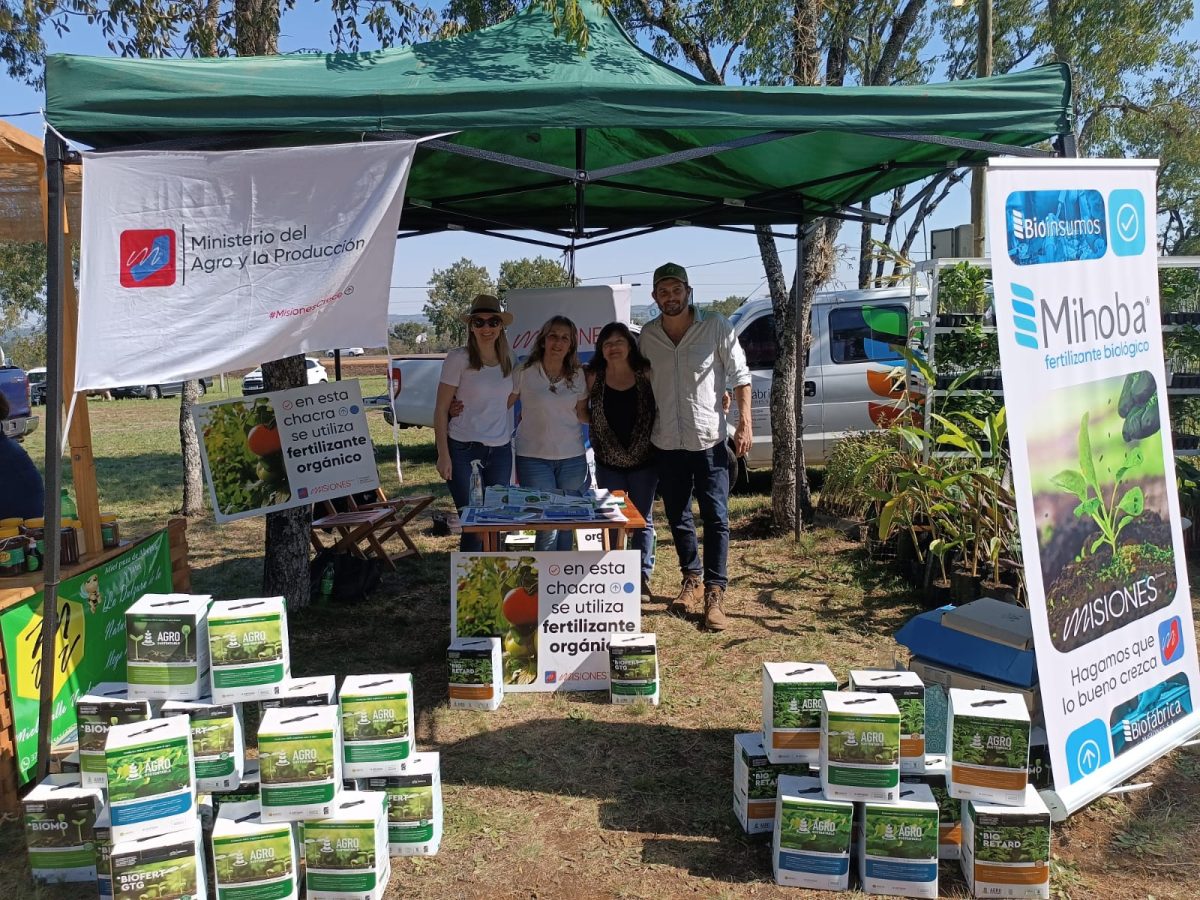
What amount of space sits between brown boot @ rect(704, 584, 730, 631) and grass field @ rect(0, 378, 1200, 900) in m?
0.09

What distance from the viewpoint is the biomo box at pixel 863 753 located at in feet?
8.30

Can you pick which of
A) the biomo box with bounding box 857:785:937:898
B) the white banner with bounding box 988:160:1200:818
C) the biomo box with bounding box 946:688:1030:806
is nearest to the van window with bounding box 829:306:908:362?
the white banner with bounding box 988:160:1200:818

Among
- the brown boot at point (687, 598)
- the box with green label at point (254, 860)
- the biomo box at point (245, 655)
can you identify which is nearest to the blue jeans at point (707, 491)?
the brown boot at point (687, 598)

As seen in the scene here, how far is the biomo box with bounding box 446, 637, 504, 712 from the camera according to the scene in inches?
148

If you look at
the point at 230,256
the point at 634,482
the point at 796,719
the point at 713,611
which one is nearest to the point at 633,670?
the point at 713,611

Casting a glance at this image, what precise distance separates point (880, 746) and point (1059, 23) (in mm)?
12186

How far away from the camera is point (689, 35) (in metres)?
6.77

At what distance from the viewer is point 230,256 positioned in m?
3.01

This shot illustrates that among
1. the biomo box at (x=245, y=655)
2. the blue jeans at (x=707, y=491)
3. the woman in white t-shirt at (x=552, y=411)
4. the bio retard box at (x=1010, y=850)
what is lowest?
the bio retard box at (x=1010, y=850)

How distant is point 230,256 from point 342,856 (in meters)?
1.94

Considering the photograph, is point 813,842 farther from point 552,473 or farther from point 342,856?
point 552,473

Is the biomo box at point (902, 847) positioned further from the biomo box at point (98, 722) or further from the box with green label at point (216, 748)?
the biomo box at point (98, 722)

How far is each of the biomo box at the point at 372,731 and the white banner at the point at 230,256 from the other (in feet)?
3.82

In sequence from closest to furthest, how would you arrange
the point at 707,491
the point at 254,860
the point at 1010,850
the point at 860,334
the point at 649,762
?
the point at 254,860
the point at 1010,850
the point at 649,762
the point at 707,491
the point at 860,334
